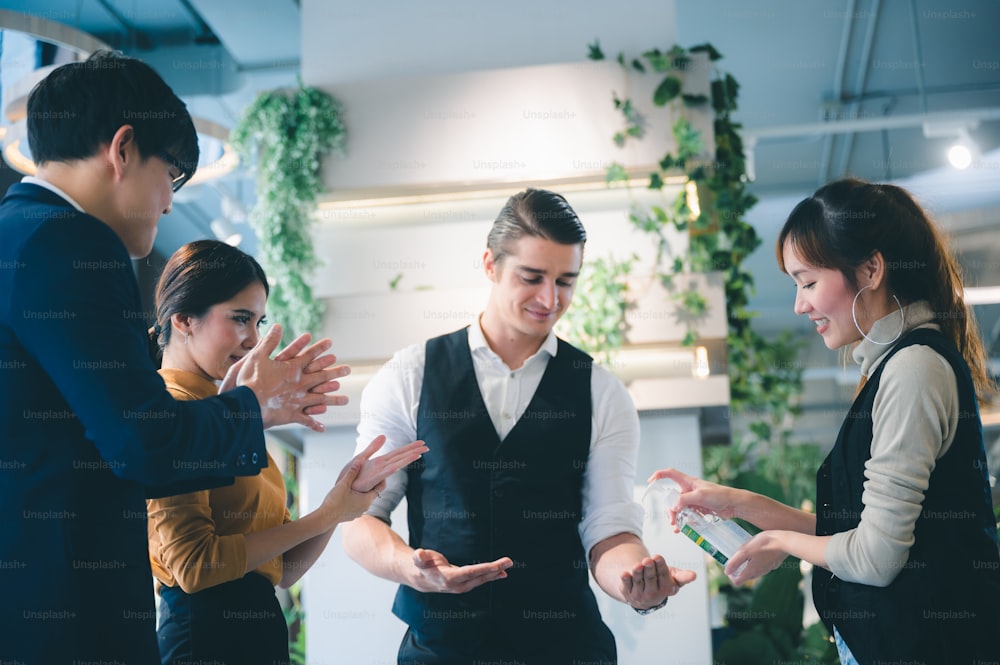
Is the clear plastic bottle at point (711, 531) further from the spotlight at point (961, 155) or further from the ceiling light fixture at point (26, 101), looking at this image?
the spotlight at point (961, 155)

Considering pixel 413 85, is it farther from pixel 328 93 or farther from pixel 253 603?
pixel 253 603

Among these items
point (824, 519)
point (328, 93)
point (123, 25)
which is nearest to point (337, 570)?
point (328, 93)

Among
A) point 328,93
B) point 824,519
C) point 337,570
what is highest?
point 328,93

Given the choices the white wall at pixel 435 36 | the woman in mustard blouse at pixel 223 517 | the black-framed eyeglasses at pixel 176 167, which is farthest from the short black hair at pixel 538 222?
the white wall at pixel 435 36

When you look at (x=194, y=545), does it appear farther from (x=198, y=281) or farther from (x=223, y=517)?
(x=198, y=281)

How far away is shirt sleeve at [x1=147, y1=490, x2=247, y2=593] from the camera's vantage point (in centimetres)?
174

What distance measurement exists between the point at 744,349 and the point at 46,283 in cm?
324

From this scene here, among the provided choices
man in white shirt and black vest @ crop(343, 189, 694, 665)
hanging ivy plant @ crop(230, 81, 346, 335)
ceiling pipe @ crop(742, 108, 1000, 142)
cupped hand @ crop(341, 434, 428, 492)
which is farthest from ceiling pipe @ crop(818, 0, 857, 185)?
cupped hand @ crop(341, 434, 428, 492)

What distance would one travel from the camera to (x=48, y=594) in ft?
4.27

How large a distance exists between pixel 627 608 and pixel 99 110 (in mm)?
2814

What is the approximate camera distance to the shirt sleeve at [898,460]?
168 centimetres

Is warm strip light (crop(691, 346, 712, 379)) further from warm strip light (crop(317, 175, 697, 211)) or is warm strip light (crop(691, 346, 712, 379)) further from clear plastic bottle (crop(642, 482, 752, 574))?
clear plastic bottle (crop(642, 482, 752, 574))

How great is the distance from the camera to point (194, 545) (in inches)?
68.7

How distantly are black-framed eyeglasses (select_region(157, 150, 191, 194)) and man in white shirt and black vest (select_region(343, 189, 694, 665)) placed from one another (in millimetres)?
864
